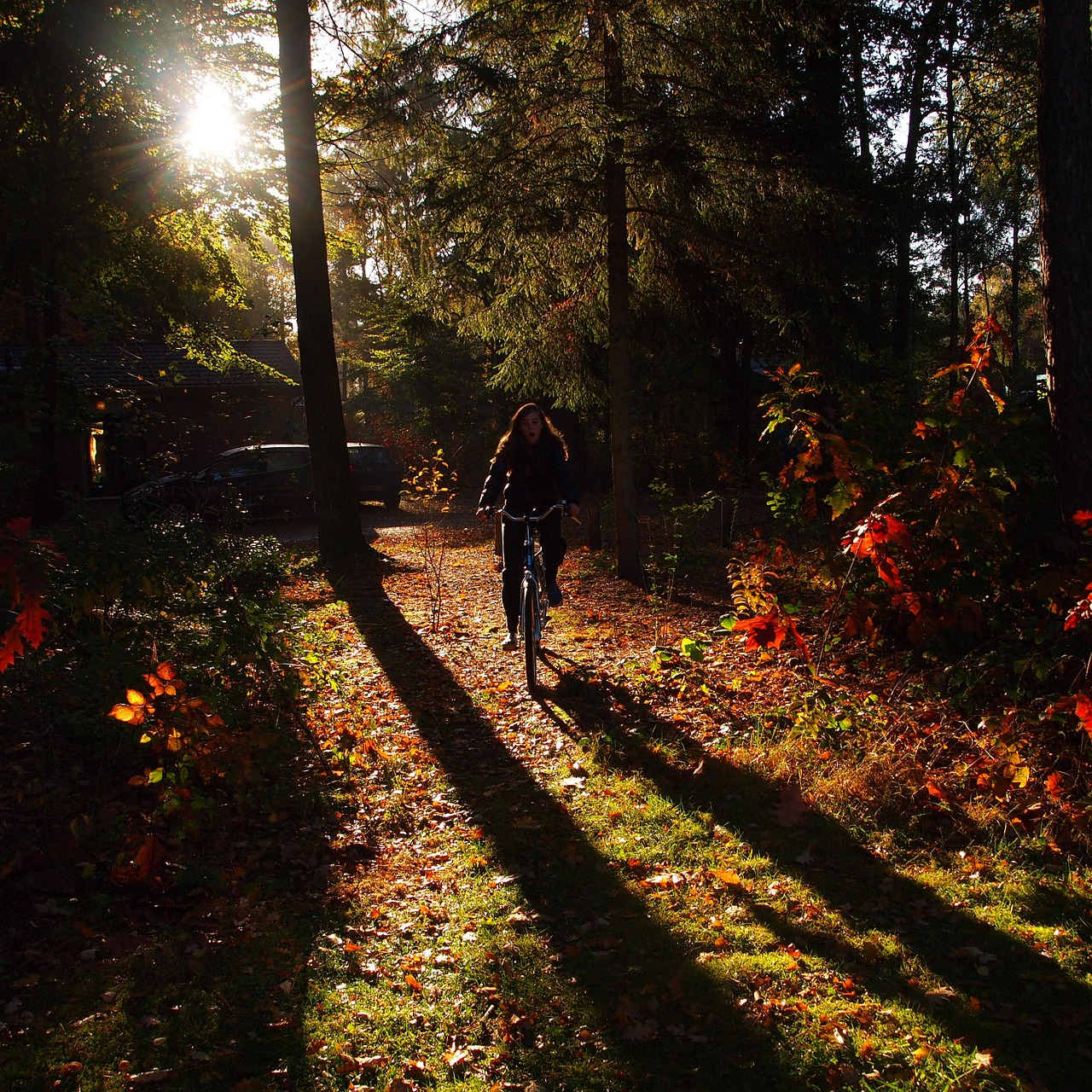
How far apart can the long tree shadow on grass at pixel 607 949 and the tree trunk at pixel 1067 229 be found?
3966 millimetres

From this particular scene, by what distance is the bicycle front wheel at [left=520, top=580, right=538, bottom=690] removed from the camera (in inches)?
284

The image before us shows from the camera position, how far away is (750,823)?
16.0 ft

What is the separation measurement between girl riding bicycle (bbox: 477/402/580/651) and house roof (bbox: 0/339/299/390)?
336 cm

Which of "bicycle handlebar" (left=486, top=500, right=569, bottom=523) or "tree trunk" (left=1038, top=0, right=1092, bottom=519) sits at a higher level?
"tree trunk" (left=1038, top=0, right=1092, bottom=519)

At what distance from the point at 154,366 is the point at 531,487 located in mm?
10827

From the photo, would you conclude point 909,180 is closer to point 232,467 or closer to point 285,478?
point 285,478

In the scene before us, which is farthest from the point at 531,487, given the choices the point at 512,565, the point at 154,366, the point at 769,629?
the point at 154,366

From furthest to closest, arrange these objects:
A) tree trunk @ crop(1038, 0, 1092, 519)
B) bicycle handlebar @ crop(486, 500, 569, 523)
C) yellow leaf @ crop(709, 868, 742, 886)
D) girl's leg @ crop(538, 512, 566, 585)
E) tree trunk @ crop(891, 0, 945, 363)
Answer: tree trunk @ crop(891, 0, 945, 363) → girl's leg @ crop(538, 512, 566, 585) → bicycle handlebar @ crop(486, 500, 569, 523) → tree trunk @ crop(1038, 0, 1092, 519) → yellow leaf @ crop(709, 868, 742, 886)

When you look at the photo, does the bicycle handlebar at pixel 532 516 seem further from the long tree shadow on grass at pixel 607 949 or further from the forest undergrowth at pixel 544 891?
the long tree shadow on grass at pixel 607 949

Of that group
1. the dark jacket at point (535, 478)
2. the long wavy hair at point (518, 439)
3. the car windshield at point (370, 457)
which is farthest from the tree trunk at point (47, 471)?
the car windshield at point (370, 457)

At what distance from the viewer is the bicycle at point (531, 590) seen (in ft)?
23.7

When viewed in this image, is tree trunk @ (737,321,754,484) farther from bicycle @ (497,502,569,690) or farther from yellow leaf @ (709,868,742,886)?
yellow leaf @ (709,868,742,886)

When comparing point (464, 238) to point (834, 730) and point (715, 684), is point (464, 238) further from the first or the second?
A: point (834, 730)

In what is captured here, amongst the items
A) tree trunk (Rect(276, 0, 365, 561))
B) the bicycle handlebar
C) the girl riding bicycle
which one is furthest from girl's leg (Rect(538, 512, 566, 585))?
tree trunk (Rect(276, 0, 365, 561))
